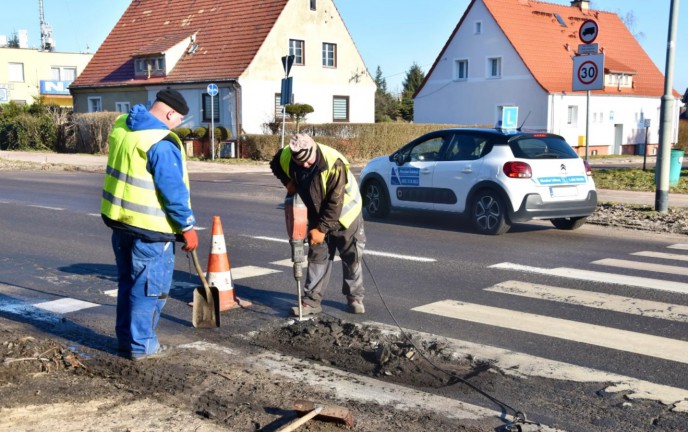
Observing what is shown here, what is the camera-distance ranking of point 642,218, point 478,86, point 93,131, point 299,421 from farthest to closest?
point 478,86
point 93,131
point 642,218
point 299,421

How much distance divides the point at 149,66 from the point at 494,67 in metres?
20.9

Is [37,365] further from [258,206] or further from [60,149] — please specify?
[60,149]

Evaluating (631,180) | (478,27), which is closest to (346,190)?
(631,180)

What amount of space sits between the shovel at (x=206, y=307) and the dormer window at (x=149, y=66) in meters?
34.6

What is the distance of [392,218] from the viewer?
1401cm

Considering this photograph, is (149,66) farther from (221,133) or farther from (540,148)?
(540,148)

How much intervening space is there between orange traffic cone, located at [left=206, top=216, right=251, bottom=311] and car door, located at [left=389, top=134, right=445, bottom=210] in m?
6.14

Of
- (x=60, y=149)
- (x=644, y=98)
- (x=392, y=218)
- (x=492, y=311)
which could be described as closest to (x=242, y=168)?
(x=60, y=149)

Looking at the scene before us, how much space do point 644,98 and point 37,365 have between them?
51.2m

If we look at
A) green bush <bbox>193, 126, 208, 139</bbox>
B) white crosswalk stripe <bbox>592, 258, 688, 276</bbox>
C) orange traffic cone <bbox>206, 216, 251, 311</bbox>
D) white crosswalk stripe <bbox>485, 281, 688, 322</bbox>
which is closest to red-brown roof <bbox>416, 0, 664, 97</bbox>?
green bush <bbox>193, 126, 208, 139</bbox>

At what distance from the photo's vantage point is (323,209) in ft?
21.5

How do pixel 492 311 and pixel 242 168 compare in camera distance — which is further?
pixel 242 168

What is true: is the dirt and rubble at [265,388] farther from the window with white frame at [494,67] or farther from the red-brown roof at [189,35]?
the window with white frame at [494,67]

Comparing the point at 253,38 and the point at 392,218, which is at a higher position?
the point at 253,38
